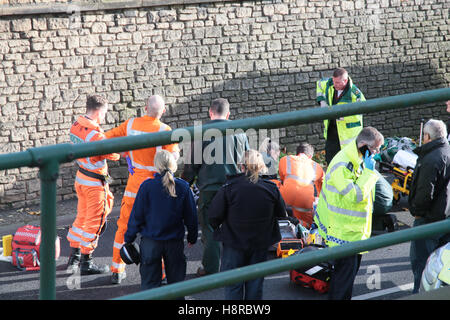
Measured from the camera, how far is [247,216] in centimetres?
552

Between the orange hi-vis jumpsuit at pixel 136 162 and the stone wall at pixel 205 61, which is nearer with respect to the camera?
the orange hi-vis jumpsuit at pixel 136 162

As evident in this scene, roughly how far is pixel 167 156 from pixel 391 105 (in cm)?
341

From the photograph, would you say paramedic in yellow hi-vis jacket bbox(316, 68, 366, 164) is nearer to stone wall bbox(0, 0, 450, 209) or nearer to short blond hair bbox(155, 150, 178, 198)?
stone wall bbox(0, 0, 450, 209)

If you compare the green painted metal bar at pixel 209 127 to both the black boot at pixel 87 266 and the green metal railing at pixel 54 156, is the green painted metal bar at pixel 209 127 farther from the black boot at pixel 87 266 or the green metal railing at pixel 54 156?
the black boot at pixel 87 266

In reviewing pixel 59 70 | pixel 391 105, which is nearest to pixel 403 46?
pixel 59 70

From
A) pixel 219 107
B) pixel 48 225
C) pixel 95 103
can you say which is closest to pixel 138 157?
pixel 95 103

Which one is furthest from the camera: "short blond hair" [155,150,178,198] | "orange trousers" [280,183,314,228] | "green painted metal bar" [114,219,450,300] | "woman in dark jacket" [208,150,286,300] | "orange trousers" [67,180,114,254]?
"orange trousers" [280,183,314,228]

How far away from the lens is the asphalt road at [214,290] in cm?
659

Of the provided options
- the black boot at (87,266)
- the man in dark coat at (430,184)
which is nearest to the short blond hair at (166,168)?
the black boot at (87,266)

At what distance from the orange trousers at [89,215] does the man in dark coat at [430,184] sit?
3.27m

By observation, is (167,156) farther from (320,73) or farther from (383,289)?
(320,73)

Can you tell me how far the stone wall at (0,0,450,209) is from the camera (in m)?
10.4

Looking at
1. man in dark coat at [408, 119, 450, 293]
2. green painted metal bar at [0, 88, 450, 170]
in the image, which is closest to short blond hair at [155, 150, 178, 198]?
man in dark coat at [408, 119, 450, 293]

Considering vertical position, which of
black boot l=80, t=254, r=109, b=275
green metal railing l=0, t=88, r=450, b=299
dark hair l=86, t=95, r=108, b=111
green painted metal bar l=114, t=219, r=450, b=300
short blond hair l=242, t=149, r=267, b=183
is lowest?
black boot l=80, t=254, r=109, b=275
